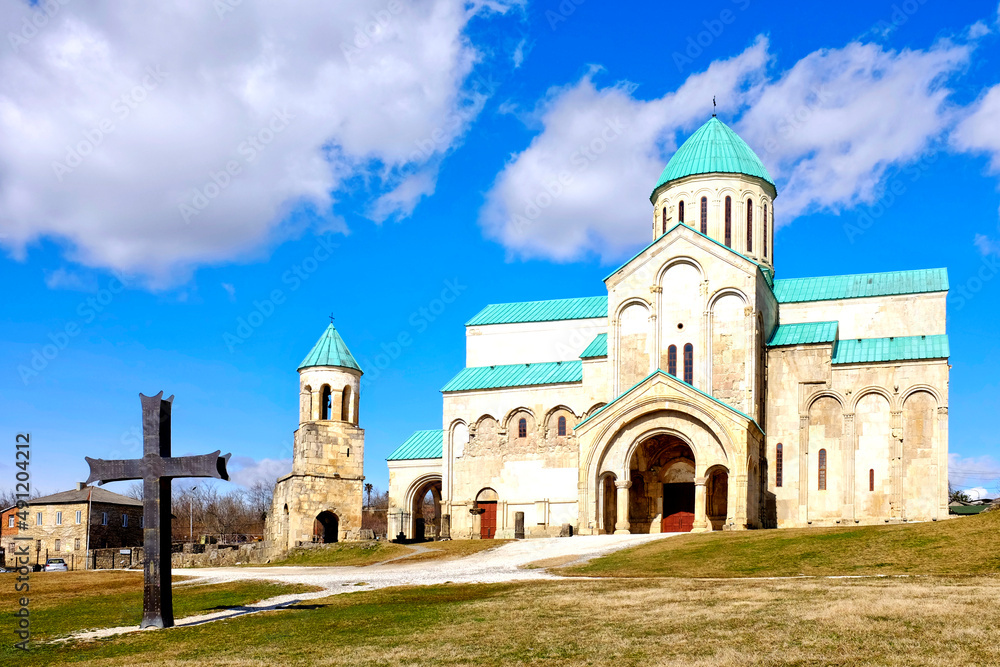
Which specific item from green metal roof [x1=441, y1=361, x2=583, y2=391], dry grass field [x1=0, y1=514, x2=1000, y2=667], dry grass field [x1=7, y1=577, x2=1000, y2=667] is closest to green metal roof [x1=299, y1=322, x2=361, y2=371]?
green metal roof [x1=441, y1=361, x2=583, y2=391]

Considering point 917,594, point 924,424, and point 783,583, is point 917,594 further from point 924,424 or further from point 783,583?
point 924,424

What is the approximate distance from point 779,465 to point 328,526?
25266 mm

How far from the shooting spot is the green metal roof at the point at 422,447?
5538 centimetres

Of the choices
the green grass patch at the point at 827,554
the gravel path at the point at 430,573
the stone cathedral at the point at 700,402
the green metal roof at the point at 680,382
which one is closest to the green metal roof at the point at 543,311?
the stone cathedral at the point at 700,402

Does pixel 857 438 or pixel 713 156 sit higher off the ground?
pixel 713 156

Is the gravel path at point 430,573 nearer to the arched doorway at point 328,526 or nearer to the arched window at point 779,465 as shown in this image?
the arched window at point 779,465

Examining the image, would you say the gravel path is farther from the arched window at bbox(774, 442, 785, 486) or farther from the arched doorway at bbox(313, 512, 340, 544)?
the arched doorway at bbox(313, 512, 340, 544)

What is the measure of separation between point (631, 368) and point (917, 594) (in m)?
29.1

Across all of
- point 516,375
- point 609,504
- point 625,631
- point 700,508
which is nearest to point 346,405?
point 516,375

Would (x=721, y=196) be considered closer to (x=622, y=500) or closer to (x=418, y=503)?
(x=622, y=500)

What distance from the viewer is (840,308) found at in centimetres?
4866

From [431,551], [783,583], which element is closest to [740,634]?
[783,583]

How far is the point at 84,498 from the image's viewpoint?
66.5 meters

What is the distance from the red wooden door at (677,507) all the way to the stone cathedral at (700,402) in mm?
A: 64
